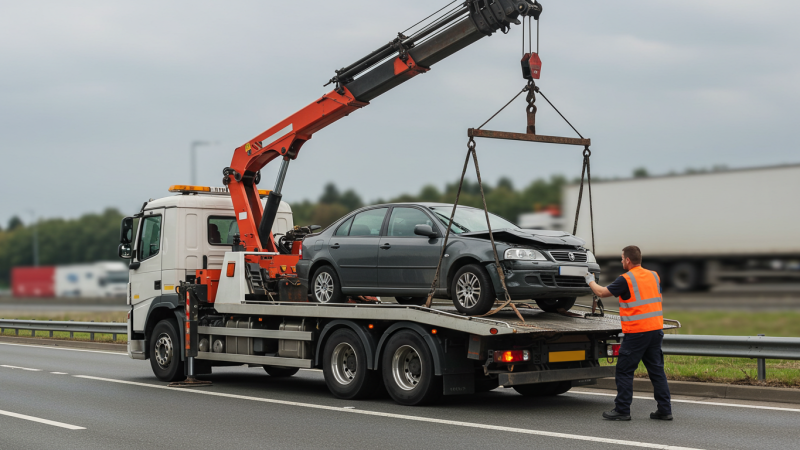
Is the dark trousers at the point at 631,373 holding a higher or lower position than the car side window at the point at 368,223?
lower

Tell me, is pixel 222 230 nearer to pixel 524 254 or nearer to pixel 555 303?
pixel 555 303

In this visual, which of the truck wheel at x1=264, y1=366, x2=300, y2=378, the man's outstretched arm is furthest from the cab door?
the man's outstretched arm

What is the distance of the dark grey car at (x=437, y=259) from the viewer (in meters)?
10.2

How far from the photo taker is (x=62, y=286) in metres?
76.6

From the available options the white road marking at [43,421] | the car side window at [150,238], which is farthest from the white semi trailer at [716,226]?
the white road marking at [43,421]

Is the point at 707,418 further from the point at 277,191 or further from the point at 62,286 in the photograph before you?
the point at 62,286

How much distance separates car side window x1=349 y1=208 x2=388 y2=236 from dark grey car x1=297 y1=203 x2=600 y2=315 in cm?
1

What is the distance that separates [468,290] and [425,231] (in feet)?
3.02

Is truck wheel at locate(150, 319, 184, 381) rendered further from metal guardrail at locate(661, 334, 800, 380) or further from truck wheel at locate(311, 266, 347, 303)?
metal guardrail at locate(661, 334, 800, 380)

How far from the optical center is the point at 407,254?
36.3 ft

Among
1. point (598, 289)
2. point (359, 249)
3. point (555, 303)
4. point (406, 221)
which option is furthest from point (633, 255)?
point (359, 249)

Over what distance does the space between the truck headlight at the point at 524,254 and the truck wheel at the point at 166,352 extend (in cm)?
575

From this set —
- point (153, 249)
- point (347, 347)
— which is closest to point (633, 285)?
point (347, 347)

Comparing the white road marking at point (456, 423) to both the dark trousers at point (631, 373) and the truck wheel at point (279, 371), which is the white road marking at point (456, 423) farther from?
the truck wheel at point (279, 371)
